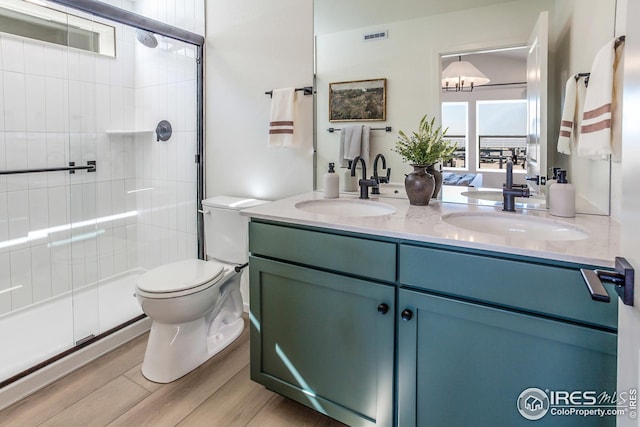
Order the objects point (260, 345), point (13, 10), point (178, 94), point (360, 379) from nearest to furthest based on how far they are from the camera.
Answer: point (360, 379) → point (260, 345) → point (13, 10) → point (178, 94)

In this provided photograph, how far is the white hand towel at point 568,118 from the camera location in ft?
4.55

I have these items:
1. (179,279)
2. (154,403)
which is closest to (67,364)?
(154,403)

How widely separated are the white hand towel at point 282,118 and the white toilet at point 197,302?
42cm

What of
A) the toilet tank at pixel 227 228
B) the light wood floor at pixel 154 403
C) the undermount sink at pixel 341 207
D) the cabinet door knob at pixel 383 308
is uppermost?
the undermount sink at pixel 341 207

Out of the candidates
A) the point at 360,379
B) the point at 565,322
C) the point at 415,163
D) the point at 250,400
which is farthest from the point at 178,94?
the point at 565,322

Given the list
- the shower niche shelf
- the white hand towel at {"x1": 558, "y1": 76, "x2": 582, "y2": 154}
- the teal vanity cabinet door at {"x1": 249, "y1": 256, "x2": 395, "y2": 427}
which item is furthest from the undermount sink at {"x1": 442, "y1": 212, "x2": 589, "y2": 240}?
the shower niche shelf

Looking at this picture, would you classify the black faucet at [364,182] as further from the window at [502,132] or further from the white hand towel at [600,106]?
the white hand towel at [600,106]

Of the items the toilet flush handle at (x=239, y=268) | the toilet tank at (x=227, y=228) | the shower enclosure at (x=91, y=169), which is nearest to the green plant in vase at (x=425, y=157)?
the toilet tank at (x=227, y=228)

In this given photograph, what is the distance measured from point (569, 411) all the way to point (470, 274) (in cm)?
43

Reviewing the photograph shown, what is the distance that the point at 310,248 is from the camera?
4.56 feet

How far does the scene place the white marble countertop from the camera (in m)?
0.97

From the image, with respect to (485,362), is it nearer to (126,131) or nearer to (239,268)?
(239,268)

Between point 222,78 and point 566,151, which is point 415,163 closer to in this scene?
point 566,151

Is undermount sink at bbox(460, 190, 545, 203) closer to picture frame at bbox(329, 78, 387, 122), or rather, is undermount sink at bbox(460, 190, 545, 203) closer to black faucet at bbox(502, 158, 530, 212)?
black faucet at bbox(502, 158, 530, 212)
